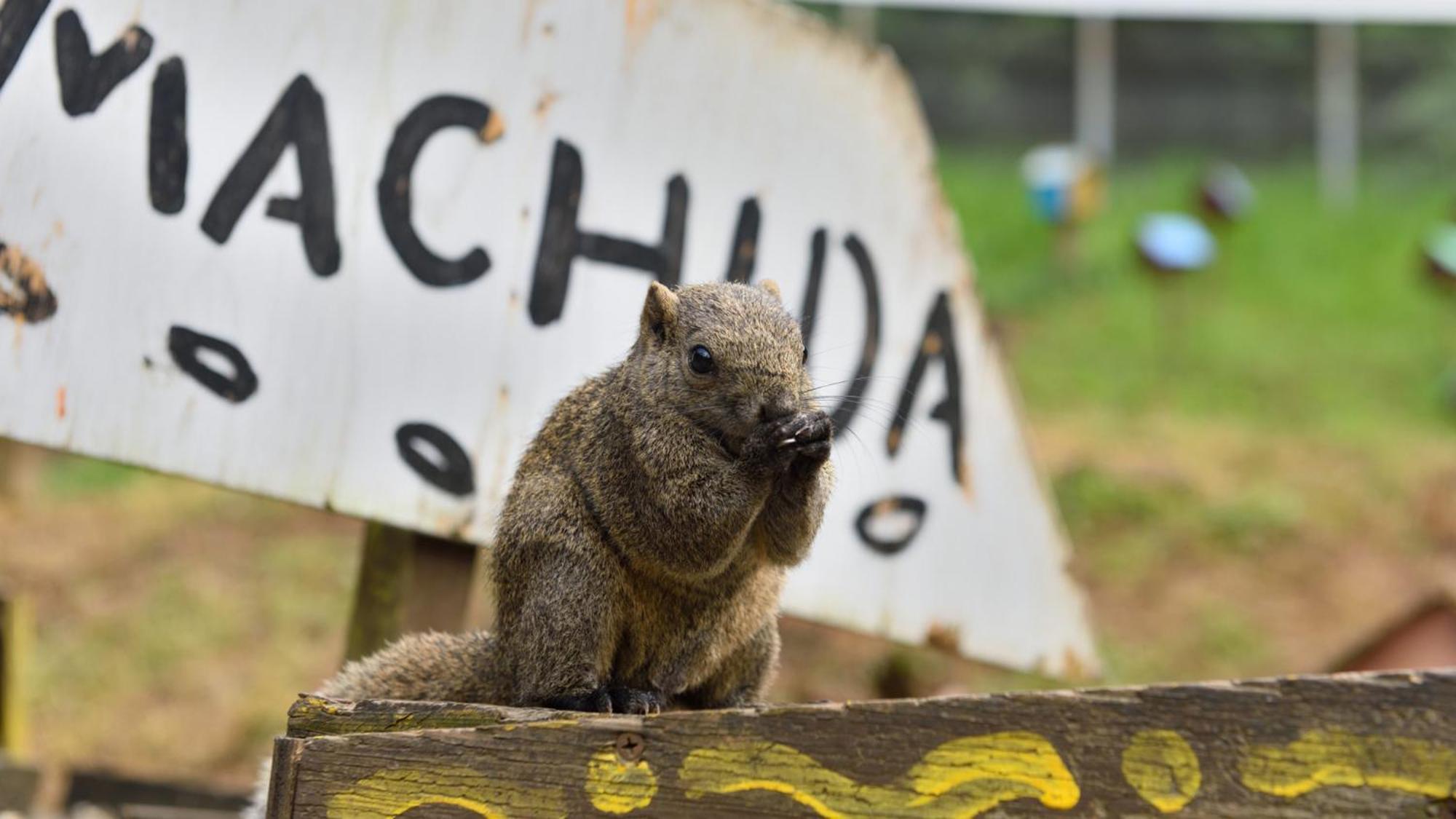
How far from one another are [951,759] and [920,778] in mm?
46

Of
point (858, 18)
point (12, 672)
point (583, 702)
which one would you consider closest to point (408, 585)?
point (583, 702)

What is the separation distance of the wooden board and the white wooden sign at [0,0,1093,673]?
120cm

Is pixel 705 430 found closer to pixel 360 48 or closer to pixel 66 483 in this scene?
pixel 360 48

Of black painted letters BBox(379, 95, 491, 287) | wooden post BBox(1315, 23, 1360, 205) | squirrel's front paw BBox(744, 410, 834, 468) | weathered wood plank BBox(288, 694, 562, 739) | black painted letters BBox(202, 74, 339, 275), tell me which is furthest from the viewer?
wooden post BBox(1315, 23, 1360, 205)

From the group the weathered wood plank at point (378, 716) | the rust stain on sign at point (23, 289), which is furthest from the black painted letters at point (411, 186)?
the weathered wood plank at point (378, 716)

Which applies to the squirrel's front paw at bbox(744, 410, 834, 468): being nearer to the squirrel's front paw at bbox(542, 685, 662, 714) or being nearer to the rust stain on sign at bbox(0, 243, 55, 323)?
the squirrel's front paw at bbox(542, 685, 662, 714)

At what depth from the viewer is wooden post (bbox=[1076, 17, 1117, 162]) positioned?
12.9 m

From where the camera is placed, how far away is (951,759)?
1.85 m

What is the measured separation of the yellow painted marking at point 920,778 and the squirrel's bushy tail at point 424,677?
0.63m

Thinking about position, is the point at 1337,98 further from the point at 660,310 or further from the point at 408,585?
the point at 660,310

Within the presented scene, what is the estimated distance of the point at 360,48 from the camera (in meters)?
3.14

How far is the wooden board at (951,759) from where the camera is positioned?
1771 mm

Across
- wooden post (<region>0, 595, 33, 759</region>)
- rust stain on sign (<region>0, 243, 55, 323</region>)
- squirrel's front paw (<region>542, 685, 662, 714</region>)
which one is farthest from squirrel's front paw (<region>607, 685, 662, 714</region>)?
wooden post (<region>0, 595, 33, 759</region>)

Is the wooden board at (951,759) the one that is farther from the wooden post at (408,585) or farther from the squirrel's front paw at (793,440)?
the wooden post at (408,585)
